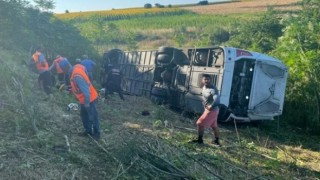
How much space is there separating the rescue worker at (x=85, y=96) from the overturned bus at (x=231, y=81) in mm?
4057

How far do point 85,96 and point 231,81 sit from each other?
4613 millimetres

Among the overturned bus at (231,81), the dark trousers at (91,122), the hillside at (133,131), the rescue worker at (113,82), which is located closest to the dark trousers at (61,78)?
the hillside at (133,131)

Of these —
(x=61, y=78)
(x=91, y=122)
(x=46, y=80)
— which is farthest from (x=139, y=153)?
(x=61, y=78)

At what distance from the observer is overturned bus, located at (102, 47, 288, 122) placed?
10648 mm

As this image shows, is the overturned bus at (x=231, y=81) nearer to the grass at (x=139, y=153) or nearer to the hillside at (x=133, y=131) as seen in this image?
the hillside at (x=133, y=131)

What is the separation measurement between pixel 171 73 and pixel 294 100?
4.02 meters

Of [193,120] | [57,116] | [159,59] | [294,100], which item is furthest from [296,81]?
[57,116]

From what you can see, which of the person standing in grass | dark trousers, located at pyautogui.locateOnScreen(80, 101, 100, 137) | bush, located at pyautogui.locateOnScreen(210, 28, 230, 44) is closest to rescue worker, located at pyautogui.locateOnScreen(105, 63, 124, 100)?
the person standing in grass

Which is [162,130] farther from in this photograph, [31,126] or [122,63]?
[122,63]

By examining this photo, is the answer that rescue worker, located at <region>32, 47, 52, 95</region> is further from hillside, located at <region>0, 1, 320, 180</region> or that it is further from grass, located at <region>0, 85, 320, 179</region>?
grass, located at <region>0, 85, 320, 179</region>

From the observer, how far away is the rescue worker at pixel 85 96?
741cm

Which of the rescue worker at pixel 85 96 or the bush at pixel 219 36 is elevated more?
the bush at pixel 219 36

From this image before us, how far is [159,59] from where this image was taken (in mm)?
13648

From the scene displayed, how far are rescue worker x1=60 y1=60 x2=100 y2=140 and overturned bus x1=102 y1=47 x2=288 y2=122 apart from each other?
4.06m
